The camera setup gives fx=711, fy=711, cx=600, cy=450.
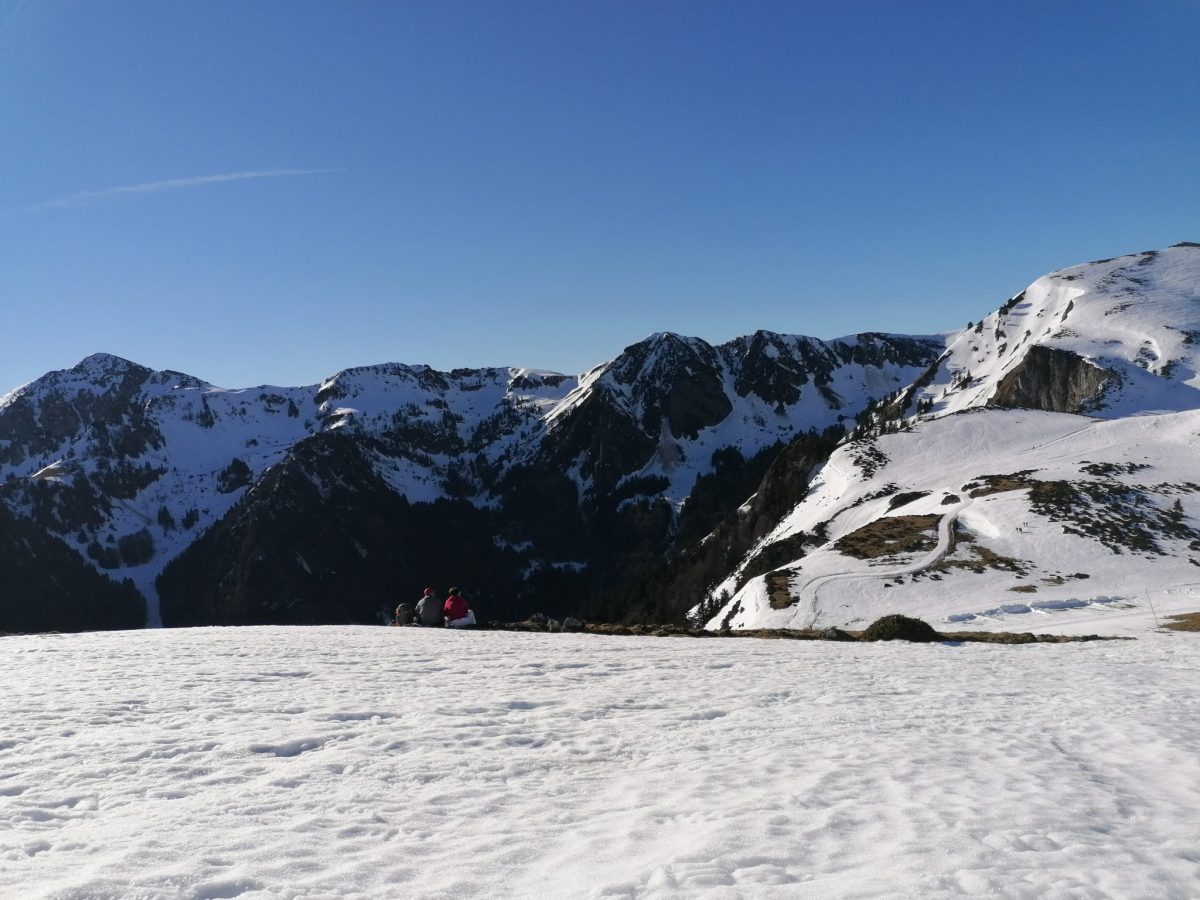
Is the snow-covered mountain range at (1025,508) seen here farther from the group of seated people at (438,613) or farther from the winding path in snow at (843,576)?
the group of seated people at (438,613)

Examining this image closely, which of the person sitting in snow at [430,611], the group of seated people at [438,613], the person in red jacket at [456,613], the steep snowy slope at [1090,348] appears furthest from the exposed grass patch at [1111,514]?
the steep snowy slope at [1090,348]

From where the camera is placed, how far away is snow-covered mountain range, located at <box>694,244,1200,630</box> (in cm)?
3972

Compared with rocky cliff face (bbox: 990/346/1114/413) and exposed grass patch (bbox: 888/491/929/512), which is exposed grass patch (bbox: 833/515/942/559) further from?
rocky cliff face (bbox: 990/346/1114/413)

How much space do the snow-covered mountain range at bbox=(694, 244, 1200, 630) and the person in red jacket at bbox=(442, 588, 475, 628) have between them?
2036cm

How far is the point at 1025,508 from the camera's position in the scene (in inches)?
2089

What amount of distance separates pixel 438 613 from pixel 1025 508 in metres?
44.6

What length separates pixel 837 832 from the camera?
24.5 ft

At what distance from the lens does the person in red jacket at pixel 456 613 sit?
2972 cm

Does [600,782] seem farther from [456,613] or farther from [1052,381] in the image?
[1052,381]

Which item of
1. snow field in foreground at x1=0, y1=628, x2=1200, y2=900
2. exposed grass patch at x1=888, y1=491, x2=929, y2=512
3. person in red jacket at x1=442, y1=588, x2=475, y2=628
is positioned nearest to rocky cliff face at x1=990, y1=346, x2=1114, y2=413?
exposed grass patch at x1=888, y1=491, x2=929, y2=512

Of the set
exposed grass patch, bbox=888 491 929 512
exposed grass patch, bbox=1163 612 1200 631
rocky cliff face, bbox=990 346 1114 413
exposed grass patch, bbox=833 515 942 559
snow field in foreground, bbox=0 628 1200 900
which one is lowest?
exposed grass patch, bbox=1163 612 1200 631

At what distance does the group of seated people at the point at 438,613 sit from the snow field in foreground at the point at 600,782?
11698mm

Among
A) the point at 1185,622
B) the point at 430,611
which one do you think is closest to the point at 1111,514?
the point at 1185,622

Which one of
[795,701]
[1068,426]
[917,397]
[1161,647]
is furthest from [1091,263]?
[795,701]
